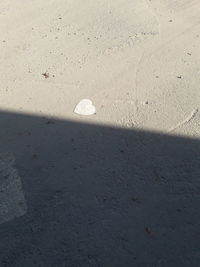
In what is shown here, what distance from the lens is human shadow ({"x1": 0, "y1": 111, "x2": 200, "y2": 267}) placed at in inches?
123

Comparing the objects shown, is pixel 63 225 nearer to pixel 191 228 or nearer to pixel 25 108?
pixel 191 228

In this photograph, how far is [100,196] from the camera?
352 cm

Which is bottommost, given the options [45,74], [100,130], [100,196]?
[100,196]

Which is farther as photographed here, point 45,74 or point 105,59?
point 105,59

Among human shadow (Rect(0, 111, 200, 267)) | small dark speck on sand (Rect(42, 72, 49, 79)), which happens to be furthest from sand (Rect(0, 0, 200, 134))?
human shadow (Rect(0, 111, 200, 267))

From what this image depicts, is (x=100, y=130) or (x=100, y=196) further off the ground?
(x=100, y=130)

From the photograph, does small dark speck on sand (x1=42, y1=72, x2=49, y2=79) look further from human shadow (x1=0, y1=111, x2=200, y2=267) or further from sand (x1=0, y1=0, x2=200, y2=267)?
human shadow (x1=0, y1=111, x2=200, y2=267)

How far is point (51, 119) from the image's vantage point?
4336 millimetres

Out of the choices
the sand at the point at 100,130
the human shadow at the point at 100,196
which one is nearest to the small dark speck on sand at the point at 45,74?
the sand at the point at 100,130

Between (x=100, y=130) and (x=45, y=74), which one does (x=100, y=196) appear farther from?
(x=45, y=74)

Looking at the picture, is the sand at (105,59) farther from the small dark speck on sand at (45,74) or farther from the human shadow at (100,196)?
the human shadow at (100,196)

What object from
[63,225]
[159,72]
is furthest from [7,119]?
[159,72]

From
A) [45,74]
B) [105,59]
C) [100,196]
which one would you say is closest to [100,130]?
[100,196]

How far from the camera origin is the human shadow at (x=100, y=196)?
311cm
